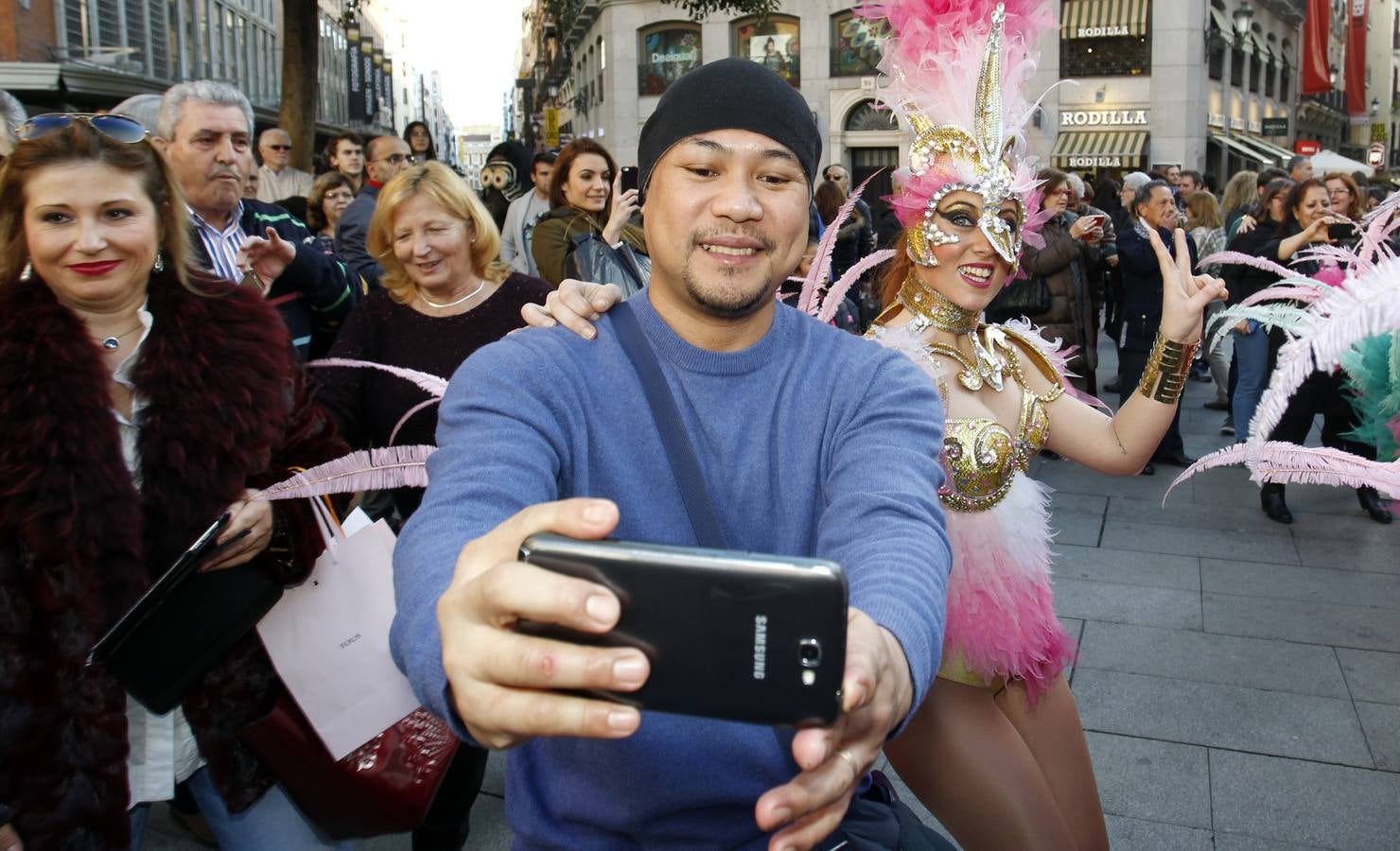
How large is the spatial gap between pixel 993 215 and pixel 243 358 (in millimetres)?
1857

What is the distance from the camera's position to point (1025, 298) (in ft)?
23.5

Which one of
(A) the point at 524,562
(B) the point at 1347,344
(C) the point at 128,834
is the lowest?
(C) the point at 128,834

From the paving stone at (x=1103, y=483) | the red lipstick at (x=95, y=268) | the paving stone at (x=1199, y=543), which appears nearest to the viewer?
the red lipstick at (x=95, y=268)

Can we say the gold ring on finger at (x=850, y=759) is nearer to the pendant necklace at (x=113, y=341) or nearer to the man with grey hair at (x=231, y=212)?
the pendant necklace at (x=113, y=341)

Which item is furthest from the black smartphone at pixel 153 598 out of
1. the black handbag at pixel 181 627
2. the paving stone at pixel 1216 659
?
the paving stone at pixel 1216 659

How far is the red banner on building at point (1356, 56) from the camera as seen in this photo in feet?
120

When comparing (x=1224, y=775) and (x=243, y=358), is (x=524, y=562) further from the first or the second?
(x=1224, y=775)

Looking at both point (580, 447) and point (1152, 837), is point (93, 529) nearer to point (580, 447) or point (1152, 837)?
point (580, 447)

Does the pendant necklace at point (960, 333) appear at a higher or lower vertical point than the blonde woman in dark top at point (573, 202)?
lower

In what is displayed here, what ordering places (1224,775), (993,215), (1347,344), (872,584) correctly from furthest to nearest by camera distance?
(1224,775), (993,215), (1347,344), (872,584)

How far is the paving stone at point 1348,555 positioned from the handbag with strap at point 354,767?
16.1 ft

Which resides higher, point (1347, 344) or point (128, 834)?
point (1347, 344)

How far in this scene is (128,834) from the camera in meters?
2.17

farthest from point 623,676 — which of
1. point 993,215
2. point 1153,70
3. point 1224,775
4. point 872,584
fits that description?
point 1153,70
